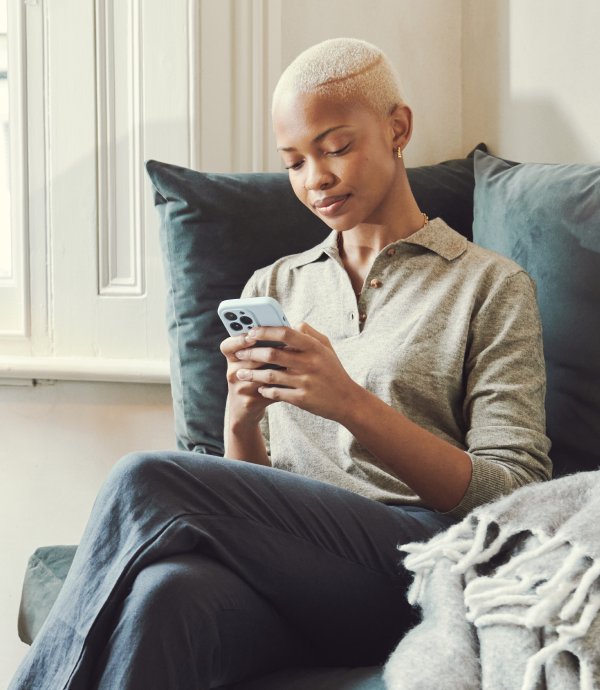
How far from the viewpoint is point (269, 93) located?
1401 mm

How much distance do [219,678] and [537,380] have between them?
0.52m

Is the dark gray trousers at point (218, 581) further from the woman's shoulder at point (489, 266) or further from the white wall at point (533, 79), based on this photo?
the white wall at point (533, 79)

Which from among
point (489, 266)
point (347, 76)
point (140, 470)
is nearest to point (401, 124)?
point (347, 76)

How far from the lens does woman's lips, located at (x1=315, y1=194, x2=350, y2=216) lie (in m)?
0.92

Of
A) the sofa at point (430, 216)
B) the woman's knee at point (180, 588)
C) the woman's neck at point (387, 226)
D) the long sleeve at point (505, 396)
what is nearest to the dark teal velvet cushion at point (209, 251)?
the sofa at point (430, 216)

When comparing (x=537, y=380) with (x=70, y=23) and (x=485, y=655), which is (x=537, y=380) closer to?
(x=485, y=655)

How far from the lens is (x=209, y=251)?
1.14 meters

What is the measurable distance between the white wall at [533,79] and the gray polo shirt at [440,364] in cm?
41

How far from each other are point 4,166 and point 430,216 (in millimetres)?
992

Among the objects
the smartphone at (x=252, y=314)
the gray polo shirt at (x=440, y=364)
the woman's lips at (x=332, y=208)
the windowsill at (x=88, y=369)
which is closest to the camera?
the smartphone at (x=252, y=314)

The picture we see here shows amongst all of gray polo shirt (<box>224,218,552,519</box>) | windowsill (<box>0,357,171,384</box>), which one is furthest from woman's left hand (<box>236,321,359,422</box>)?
windowsill (<box>0,357,171,384</box>)

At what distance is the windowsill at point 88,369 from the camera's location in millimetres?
1410

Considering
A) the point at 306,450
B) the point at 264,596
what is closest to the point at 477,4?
the point at 306,450

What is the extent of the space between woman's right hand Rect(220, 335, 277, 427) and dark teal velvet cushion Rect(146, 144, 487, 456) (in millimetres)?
248
